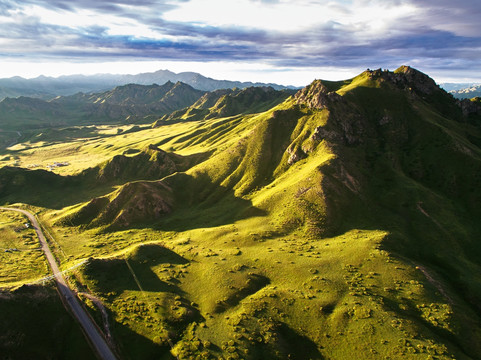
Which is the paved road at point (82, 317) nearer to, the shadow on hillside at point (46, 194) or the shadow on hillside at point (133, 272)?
the shadow on hillside at point (133, 272)

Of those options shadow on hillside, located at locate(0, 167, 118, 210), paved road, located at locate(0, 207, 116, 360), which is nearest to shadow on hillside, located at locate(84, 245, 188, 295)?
paved road, located at locate(0, 207, 116, 360)

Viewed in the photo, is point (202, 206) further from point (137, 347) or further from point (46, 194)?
point (46, 194)

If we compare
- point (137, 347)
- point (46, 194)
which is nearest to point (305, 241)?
point (137, 347)

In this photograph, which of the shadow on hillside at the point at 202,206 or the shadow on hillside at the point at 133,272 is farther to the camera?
the shadow on hillside at the point at 202,206

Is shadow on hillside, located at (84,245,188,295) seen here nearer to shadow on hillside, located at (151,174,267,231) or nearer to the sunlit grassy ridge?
the sunlit grassy ridge

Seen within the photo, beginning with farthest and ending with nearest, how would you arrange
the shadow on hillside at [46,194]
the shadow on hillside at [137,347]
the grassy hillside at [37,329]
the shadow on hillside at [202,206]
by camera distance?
the shadow on hillside at [46,194]
the shadow on hillside at [202,206]
the grassy hillside at [37,329]
the shadow on hillside at [137,347]

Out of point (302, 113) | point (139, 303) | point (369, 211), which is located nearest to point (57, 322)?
point (139, 303)

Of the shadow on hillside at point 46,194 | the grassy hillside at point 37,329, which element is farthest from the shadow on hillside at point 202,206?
the shadow on hillside at point 46,194

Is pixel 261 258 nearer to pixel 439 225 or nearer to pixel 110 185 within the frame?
pixel 439 225

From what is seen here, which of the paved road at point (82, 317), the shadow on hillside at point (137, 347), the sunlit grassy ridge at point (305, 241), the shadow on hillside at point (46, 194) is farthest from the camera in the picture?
the shadow on hillside at point (46, 194)
